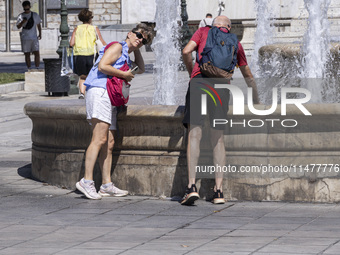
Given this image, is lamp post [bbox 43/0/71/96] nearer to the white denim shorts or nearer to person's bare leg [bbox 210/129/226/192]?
the white denim shorts

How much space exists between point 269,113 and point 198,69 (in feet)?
2.46

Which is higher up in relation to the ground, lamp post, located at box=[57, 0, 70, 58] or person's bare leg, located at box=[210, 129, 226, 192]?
lamp post, located at box=[57, 0, 70, 58]

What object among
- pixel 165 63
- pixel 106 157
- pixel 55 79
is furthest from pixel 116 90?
pixel 55 79

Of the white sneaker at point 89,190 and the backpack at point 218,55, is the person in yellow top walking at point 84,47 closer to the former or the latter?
the white sneaker at point 89,190

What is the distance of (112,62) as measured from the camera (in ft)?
26.8

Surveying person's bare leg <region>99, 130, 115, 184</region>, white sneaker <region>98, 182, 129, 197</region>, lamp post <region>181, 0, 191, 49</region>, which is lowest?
white sneaker <region>98, 182, 129, 197</region>

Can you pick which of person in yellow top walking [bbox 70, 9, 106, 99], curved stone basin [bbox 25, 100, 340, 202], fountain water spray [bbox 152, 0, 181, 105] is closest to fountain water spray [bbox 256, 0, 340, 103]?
fountain water spray [bbox 152, 0, 181, 105]

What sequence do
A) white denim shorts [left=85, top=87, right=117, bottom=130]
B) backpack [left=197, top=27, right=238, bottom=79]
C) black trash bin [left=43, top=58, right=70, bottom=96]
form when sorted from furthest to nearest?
black trash bin [left=43, top=58, right=70, bottom=96] → white denim shorts [left=85, top=87, right=117, bottom=130] → backpack [left=197, top=27, right=238, bottom=79]

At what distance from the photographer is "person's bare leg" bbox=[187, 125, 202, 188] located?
307 inches

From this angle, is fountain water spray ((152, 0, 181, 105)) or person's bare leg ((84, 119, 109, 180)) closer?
person's bare leg ((84, 119, 109, 180))

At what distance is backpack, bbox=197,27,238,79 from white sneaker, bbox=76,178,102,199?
1524 millimetres

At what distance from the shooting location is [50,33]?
115ft

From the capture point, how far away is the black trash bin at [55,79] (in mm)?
17578

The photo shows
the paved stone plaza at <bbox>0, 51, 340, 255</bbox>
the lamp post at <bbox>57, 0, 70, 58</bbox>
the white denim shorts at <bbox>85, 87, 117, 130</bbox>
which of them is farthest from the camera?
the lamp post at <bbox>57, 0, 70, 58</bbox>
